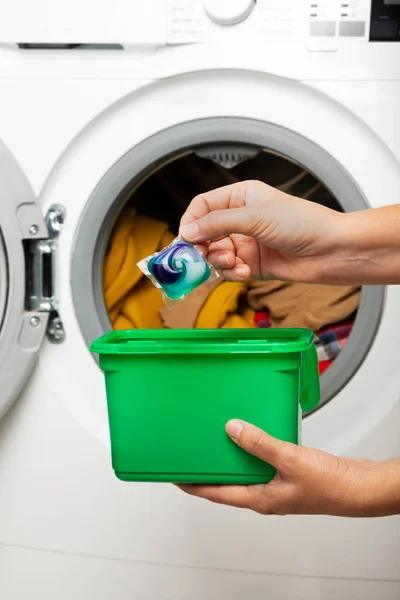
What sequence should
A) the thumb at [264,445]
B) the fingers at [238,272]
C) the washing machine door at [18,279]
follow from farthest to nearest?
the washing machine door at [18,279]
the fingers at [238,272]
the thumb at [264,445]

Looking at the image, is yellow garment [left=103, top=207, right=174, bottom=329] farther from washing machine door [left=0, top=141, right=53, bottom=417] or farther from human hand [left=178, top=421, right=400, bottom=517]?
human hand [left=178, top=421, right=400, bottom=517]

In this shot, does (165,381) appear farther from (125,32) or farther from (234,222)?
(125,32)

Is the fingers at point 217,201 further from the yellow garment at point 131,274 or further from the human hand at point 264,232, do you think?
the yellow garment at point 131,274

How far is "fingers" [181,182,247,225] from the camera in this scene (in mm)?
750

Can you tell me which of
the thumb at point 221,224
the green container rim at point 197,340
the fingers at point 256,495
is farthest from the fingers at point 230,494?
the thumb at point 221,224

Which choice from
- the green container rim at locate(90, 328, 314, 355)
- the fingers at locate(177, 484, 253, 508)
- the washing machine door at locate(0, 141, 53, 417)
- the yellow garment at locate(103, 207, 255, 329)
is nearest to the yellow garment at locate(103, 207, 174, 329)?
the yellow garment at locate(103, 207, 255, 329)

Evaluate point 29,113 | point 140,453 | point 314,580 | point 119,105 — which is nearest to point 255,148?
point 119,105

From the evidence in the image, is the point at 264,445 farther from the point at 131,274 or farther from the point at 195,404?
the point at 131,274

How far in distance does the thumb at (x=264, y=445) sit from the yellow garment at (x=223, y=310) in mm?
360

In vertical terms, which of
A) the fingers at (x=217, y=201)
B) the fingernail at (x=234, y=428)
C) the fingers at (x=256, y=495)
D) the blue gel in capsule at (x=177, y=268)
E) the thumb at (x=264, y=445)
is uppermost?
the fingers at (x=217, y=201)

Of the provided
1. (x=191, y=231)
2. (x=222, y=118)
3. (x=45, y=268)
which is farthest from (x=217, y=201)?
(x=45, y=268)

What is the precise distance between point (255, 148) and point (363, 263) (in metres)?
0.23

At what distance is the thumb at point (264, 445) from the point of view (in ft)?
2.19

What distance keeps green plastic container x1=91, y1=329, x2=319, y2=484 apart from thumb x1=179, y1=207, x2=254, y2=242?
0.11m
